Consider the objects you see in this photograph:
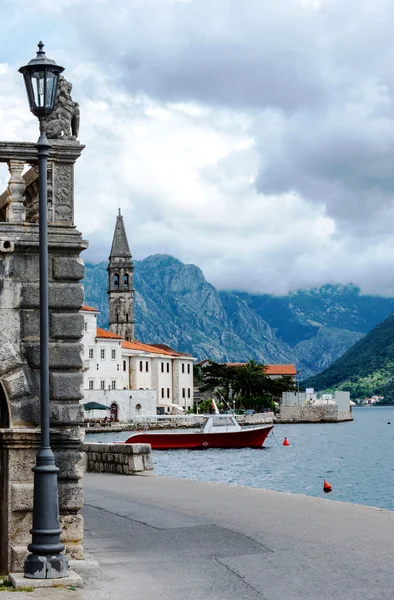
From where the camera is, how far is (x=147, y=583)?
1055cm

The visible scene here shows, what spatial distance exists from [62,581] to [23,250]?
12.5 feet

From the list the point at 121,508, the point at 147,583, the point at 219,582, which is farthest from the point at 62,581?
the point at 121,508

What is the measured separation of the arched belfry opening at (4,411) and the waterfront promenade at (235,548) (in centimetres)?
201

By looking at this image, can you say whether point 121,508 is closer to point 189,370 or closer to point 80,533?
point 80,533

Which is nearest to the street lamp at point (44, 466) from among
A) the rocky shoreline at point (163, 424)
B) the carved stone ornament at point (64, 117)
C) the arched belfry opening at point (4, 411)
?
the arched belfry opening at point (4, 411)

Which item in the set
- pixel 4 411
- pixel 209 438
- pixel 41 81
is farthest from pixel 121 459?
pixel 209 438

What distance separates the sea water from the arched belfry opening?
27.1 meters

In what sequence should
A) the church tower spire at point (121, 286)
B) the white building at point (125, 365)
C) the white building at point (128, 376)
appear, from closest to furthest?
the white building at point (128, 376) < the white building at point (125, 365) < the church tower spire at point (121, 286)

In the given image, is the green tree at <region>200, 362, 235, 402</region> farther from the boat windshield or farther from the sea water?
the boat windshield

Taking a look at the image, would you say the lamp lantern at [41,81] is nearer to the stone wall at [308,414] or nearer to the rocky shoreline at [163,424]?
the rocky shoreline at [163,424]

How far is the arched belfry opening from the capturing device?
11.5m

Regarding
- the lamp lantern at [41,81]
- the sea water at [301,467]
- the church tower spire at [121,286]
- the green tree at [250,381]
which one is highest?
the church tower spire at [121,286]

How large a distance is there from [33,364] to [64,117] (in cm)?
306

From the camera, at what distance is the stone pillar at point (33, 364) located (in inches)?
442
